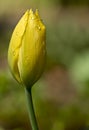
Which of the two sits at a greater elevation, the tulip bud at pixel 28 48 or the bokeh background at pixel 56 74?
the tulip bud at pixel 28 48

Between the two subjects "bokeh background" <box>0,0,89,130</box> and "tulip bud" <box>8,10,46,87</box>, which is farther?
"bokeh background" <box>0,0,89,130</box>

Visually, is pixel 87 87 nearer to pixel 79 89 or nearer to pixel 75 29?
pixel 79 89

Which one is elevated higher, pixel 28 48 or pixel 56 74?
pixel 28 48

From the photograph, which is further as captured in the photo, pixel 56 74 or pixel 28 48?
pixel 56 74

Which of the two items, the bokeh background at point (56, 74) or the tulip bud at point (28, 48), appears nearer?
the tulip bud at point (28, 48)

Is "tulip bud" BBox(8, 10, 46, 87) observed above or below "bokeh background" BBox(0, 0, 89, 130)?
above
